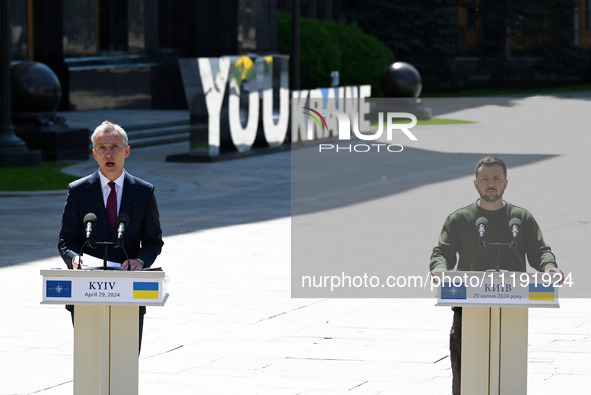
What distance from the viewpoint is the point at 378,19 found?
52.5 m

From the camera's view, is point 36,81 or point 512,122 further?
point 36,81

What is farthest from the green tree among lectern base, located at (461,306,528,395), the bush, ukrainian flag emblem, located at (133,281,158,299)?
ukrainian flag emblem, located at (133,281,158,299)

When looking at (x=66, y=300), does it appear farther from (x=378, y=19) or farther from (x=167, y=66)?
(x=378, y=19)

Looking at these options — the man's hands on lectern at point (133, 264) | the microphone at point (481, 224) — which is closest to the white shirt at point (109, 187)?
the man's hands on lectern at point (133, 264)

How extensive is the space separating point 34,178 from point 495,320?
14.6 m

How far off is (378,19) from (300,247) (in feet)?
155

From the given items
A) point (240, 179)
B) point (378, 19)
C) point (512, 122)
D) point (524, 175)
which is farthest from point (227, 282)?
point (378, 19)

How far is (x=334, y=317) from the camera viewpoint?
30.5 feet

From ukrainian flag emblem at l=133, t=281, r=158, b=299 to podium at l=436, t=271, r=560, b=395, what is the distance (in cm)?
125

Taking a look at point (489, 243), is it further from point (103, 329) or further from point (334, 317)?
point (334, 317)

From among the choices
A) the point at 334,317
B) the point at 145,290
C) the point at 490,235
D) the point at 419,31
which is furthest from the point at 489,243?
the point at 419,31

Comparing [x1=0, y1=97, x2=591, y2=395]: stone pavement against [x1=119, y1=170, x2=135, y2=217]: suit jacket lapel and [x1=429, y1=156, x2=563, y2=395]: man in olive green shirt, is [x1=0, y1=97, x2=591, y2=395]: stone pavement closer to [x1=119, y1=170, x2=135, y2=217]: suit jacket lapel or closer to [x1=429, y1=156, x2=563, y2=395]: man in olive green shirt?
[x1=429, y1=156, x2=563, y2=395]: man in olive green shirt

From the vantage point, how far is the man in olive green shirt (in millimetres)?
5520

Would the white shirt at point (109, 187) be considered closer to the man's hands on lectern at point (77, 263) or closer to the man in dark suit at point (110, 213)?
the man in dark suit at point (110, 213)
